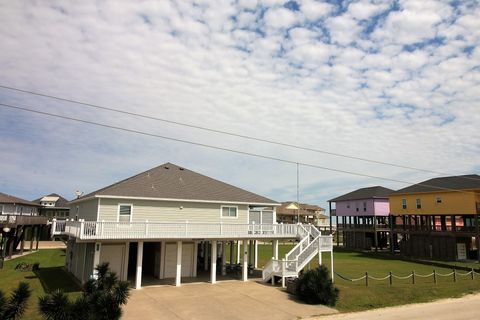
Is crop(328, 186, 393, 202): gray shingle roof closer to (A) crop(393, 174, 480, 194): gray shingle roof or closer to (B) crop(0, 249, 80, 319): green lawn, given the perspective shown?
(A) crop(393, 174, 480, 194): gray shingle roof

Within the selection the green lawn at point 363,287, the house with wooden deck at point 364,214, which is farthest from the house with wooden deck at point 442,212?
the green lawn at point 363,287

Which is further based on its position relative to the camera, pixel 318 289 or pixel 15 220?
pixel 15 220

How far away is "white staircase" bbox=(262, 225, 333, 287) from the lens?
2459 centimetres

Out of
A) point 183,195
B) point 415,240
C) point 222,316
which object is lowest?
point 222,316

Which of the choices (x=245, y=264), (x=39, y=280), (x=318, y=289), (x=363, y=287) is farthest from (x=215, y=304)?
(x=39, y=280)

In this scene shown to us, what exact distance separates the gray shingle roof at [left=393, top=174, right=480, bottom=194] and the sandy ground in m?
26.1

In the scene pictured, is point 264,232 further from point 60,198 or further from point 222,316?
point 60,198

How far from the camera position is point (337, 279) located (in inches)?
1065

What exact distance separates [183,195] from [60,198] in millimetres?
54116

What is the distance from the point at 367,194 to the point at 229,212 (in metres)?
37.9

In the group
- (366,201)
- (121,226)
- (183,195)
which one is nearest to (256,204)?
(183,195)

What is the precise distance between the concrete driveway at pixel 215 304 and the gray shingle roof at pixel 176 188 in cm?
592

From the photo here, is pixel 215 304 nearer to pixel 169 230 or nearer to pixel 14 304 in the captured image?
pixel 169 230

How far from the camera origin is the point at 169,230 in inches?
926
